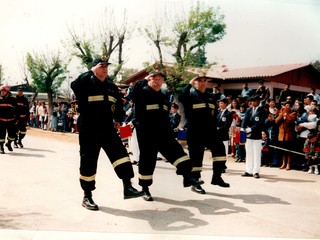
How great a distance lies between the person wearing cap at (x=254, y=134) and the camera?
20.5 ft

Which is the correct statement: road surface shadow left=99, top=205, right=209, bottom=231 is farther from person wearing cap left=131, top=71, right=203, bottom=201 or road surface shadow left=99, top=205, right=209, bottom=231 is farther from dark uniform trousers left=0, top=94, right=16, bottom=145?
dark uniform trousers left=0, top=94, right=16, bottom=145

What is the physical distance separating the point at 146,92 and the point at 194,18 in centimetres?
569

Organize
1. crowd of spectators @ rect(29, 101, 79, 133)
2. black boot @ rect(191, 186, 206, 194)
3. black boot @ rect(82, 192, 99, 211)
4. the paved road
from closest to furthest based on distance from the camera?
1. the paved road
2. black boot @ rect(82, 192, 99, 211)
3. black boot @ rect(191, 186, 206, 194)
4. crowd of spectators @ rect(29, 101, 79, 133)

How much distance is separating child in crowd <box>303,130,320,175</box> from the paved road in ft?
2.92

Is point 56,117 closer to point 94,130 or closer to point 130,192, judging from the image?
point 94,130

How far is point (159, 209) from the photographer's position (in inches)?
162

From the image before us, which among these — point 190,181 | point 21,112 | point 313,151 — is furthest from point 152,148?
point 21,112

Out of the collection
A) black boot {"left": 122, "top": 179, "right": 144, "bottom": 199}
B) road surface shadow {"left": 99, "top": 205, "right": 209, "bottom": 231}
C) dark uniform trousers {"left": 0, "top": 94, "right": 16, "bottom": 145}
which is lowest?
road surface shadow {"left": 99, "top": 205, "right": 209, "bottom": 231}

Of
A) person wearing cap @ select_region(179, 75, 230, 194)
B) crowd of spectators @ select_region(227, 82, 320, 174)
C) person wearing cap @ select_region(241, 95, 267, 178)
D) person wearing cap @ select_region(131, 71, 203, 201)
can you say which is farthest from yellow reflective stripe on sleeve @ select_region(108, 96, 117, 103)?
crowd of spectators @ select_region(227, 82, 320, 174)

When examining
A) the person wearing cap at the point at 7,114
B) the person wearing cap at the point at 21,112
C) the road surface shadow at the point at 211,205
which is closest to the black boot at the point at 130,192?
the road surface shadow at the point at 211,205

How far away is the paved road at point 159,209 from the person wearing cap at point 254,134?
35 centimetres

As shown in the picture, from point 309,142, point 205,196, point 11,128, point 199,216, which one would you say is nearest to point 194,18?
point 309,142

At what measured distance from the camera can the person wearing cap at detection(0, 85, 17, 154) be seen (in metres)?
8.06

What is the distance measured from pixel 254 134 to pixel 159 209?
2.90 m
